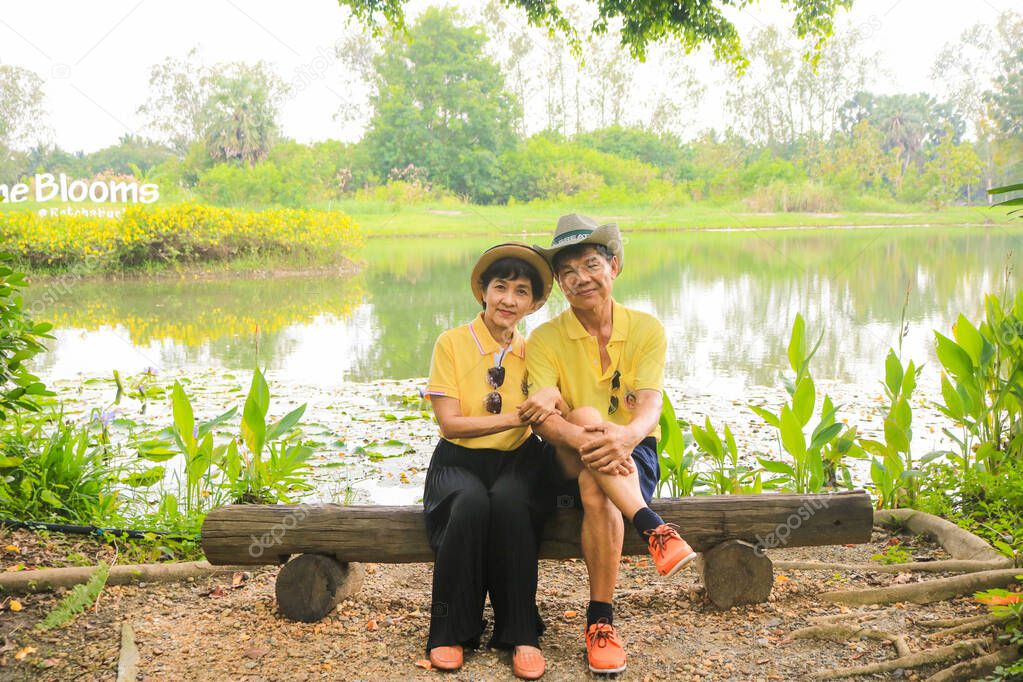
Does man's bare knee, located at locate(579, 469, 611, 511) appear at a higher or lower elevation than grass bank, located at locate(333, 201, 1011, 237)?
lower

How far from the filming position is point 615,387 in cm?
245

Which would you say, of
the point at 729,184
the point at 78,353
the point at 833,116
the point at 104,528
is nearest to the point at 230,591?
the point at 104,528

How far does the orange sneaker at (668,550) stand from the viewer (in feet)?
6.90

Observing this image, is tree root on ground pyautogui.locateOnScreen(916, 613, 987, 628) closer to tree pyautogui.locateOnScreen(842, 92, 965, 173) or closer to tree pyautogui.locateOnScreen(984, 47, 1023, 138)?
tree pyautogui.locateOnScreen(984, 47, 1023, 138)

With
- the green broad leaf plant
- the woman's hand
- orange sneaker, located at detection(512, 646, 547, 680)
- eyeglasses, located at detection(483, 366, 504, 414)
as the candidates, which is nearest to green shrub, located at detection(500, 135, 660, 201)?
the green broad leaf plant

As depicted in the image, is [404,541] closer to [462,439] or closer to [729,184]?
[462,439]

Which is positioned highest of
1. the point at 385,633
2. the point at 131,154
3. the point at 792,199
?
the point at 131,154

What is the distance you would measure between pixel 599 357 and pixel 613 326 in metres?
0.09

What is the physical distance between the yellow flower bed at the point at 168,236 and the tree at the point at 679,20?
22.3ft

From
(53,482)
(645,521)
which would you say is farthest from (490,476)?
(53,482)

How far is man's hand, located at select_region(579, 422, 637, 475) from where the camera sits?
2201 mm

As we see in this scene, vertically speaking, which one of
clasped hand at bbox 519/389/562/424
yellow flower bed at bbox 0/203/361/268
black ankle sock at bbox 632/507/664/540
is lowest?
black ankle sock at bbox 632/507/664/540

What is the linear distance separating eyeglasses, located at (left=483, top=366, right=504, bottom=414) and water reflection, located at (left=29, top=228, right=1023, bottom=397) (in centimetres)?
117
